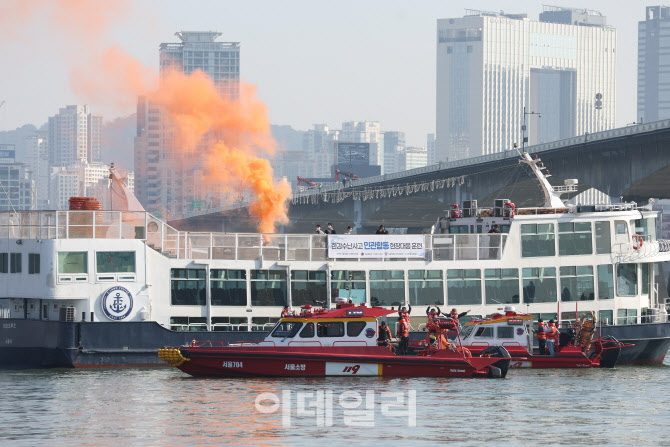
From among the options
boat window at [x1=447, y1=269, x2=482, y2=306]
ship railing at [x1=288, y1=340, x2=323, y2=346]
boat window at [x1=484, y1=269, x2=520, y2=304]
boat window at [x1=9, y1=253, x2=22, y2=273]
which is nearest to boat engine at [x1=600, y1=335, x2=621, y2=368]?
boat window at [x1=484, y1=269, x2=520, y2=304]

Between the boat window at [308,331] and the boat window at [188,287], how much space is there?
19.6 ft

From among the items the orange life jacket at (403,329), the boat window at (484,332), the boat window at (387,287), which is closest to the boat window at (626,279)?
the boat window at (484,332)

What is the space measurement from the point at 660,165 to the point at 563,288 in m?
41.4

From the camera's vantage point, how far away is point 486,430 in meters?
31.0

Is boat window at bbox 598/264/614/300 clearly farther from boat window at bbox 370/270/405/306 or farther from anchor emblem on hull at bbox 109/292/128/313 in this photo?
anchor emblem on hull at bbox 109/292/128/313

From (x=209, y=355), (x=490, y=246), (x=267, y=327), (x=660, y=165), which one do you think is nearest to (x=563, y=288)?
(x=490, y=246)

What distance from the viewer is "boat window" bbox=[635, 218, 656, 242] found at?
50656 mm

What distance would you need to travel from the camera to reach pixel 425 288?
47438 millimetres

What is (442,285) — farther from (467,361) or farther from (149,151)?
(149,151)

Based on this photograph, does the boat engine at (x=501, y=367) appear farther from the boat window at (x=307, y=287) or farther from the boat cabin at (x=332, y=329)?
the boat window at (x=307, y=287)

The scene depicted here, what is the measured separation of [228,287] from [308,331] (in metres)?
5.92

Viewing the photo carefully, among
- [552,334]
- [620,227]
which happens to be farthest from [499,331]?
[620,227]

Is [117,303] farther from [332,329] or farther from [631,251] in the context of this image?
[631,251]

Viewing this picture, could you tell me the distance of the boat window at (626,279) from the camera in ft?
162
